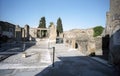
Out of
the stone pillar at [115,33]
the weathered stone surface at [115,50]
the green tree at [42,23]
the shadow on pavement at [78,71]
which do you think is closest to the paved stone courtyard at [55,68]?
the shadow on pavement at [78,71]

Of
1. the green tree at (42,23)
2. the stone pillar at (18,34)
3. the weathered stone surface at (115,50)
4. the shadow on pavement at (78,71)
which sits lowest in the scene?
the shadow on pavement at (78,71)

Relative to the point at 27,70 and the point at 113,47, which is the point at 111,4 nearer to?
the point at 113,47

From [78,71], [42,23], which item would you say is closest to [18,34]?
[42,23]

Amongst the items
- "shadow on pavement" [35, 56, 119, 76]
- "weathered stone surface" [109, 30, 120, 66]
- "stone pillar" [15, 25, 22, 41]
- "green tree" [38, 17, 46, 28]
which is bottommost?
"shadow on pavement" [35, 56, 119, 76]

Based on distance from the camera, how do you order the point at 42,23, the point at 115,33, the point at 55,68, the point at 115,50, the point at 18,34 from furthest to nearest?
the point at 42,23 < the point at 18,34 < the point at 115,33 < the point at 115,50 < the point at 55,68

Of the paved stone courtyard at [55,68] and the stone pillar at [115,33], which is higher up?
the stone pillar at [115,33]

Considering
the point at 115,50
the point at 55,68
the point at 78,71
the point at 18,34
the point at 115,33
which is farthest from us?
the point at 18,34

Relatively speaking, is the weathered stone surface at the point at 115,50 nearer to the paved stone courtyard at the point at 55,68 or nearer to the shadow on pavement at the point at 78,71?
the paved stone courtyard at the point at 55,68

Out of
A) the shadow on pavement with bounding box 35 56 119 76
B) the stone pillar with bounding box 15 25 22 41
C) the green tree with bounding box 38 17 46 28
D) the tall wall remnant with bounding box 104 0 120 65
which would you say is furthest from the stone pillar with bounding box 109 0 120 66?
the green tree with bounding box 38 17 46 28

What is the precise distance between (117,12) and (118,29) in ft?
3.26

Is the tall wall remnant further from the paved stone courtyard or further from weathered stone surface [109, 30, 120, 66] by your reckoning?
the paved stone courtyard

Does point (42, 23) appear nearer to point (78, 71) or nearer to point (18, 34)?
point (18, 34)

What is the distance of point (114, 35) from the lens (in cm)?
830

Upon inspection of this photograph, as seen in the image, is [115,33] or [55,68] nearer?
[55,68]
